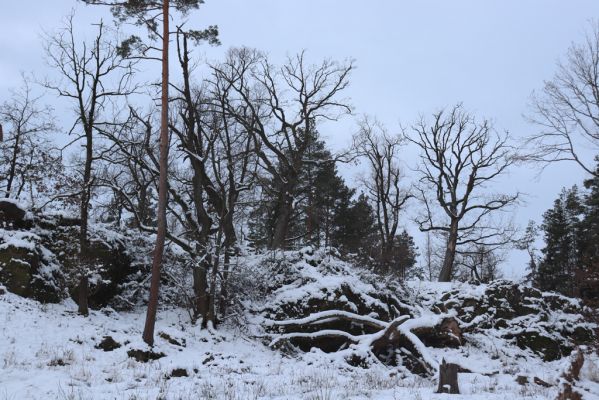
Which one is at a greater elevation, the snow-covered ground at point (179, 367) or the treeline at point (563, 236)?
the treeline at point (563, 236)

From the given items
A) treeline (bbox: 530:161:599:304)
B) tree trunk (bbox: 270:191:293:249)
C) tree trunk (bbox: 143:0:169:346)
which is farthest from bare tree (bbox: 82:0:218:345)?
treeline (bbox: 530:161:599:304)

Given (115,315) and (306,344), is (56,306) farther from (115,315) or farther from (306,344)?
(306,344)

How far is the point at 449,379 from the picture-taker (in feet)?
25.0

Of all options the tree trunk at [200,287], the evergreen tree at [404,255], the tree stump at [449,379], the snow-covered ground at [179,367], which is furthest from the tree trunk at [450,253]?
the tree stump at [449,379]

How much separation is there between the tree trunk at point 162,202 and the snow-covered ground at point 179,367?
0.73m

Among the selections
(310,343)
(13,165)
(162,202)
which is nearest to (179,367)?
(162,202)

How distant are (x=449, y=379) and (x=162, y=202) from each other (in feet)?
31.4

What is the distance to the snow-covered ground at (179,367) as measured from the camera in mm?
7211

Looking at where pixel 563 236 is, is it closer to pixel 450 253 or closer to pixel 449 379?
pixel 450 253

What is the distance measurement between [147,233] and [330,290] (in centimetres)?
790

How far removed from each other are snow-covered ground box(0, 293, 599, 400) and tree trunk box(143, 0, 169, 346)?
73 cm

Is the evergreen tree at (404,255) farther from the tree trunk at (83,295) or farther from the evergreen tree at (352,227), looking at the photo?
the tree trunk at (83,295)

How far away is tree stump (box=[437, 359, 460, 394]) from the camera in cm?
752

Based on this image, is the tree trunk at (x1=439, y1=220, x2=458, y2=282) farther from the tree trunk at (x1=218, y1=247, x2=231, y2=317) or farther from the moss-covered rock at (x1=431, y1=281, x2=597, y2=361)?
the tree trunk at (x1=218, y1=247, x2=231, y2=317)
